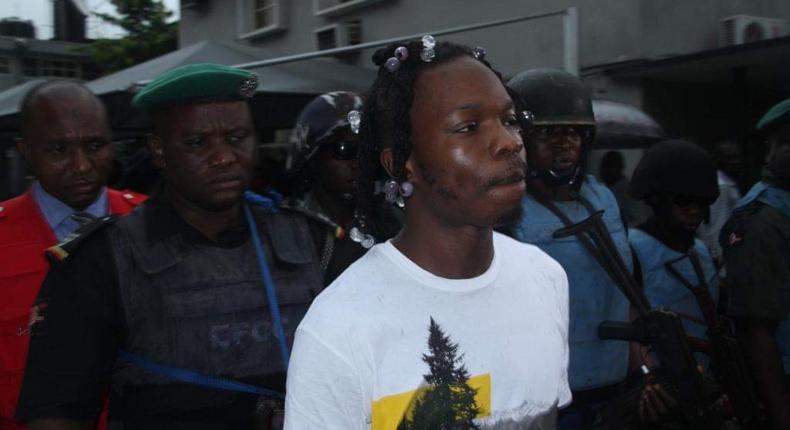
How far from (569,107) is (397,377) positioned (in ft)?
5.95

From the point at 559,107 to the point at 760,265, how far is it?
100 centimetres

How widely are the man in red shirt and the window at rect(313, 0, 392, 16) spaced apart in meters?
8.23

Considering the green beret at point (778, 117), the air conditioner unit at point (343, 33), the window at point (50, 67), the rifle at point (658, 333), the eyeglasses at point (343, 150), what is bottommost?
the rifle at point (658, 333)

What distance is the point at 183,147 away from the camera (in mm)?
2086

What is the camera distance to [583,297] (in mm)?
2842

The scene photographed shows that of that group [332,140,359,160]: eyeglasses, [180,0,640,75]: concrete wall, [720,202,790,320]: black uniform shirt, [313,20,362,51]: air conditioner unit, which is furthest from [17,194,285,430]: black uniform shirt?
[313,20,362,51]: air conditioner unit

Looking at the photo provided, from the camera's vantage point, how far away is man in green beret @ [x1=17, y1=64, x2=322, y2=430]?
6.12 feet

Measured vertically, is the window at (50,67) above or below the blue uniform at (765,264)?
above

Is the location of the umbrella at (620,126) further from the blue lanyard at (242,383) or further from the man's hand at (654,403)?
the blue lanyard at (242,383)

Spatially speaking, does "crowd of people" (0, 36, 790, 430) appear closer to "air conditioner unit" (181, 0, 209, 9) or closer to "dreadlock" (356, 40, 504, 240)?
"dreadlock" (356, 40, 504, 240)

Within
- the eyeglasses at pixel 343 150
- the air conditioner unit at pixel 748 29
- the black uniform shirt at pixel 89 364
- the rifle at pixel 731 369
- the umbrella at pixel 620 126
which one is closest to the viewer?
the black uniform shirt at pixel 89 364

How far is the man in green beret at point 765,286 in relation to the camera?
10.1 feet

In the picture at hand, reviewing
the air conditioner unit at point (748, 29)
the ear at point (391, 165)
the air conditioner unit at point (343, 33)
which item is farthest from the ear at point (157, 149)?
the air conditioner unit at point (343, 33)

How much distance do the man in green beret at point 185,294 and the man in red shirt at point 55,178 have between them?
71cm
